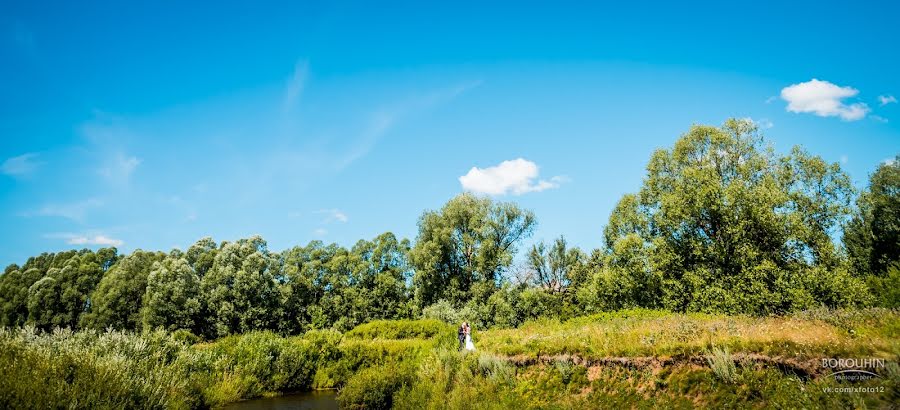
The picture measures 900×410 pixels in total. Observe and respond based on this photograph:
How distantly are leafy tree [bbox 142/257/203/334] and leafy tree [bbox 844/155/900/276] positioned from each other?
58.4 metres

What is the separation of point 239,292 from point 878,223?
2251 inches

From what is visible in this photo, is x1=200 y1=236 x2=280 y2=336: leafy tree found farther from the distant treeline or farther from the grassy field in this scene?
the grassy field

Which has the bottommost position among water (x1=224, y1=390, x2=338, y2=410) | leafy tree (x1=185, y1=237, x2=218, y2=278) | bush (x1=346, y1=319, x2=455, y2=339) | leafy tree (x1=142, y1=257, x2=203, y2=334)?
water (x1=224, y1=390, x2=338, y2=410)

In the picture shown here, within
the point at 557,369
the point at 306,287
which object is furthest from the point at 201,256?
the point at 557,369

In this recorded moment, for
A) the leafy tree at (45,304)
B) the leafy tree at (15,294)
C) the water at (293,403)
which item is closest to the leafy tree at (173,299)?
the leafy tree at (45,304)

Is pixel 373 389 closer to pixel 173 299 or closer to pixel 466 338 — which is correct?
pixel 466 338

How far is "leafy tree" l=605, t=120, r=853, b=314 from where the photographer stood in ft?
88.4

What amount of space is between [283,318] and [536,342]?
39453 mm

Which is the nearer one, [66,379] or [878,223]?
[66,379]

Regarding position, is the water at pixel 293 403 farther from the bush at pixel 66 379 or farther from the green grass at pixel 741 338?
the green grass at pixel 741 338

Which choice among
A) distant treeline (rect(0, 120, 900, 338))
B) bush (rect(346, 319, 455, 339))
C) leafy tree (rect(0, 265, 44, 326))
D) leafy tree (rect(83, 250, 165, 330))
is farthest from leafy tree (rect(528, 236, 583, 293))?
leafy tree (rect(0, 265, 44, 326))

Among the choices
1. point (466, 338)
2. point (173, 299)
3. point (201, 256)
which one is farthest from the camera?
point (201, 256)

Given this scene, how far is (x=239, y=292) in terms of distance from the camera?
45.7m

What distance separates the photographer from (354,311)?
48438mm
